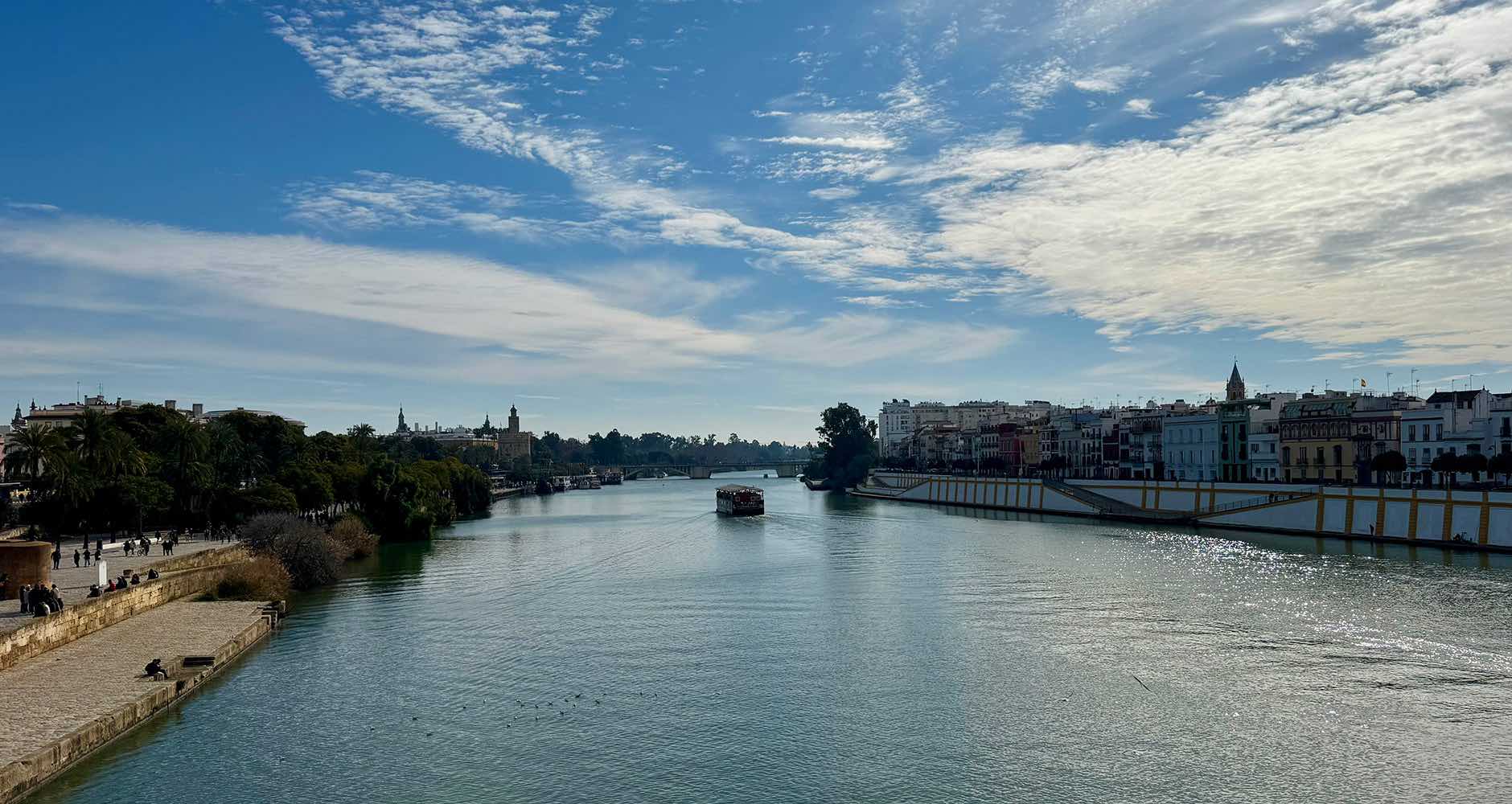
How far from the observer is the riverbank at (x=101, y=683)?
922 inches

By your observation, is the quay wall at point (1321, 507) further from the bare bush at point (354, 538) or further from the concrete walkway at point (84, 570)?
the concrete walkway at point (84, 570)

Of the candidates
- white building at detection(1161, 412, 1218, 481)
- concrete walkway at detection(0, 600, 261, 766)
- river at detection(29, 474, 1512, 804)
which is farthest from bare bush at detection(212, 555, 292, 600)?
white building at detection(1161, 412, 1218, 481)

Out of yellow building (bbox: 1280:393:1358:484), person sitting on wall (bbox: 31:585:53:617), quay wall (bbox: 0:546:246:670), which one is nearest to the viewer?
quay wall (bbox: 0:546:246:670)

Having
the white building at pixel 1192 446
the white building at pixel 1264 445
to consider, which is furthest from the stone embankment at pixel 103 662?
the white building at pixel 1192 446

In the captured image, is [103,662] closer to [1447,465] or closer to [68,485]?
[68,485]

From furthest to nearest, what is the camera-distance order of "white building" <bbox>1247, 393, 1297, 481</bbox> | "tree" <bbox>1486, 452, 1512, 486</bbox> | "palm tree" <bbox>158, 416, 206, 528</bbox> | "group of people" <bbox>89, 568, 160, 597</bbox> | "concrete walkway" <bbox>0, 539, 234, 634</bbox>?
"white building" <bbox>1247, 393, 1297, 481</bbox> → "palm tree" <bbox>158, 416, 206, 528</bbox> → "tree" <bbox>1486, 452, 1512, 486</bbox> → "group of people" <bbox>89, 568, 160, 597</bbox> → "concrete walkway" <bbox>0, 539, 234, 634</bbox>

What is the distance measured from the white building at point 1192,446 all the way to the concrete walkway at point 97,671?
3381 inches

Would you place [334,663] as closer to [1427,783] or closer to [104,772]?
[104,772]

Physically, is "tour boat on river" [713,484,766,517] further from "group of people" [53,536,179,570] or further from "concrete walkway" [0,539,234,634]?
"group of people" [53,536,179,570]

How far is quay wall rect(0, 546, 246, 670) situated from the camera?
31094mm

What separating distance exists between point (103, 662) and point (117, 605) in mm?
7591

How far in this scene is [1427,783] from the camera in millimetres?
23328

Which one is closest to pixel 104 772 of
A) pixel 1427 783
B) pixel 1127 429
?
pixel 1427 783

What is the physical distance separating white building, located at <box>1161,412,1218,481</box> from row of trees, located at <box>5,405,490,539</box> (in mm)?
70468
